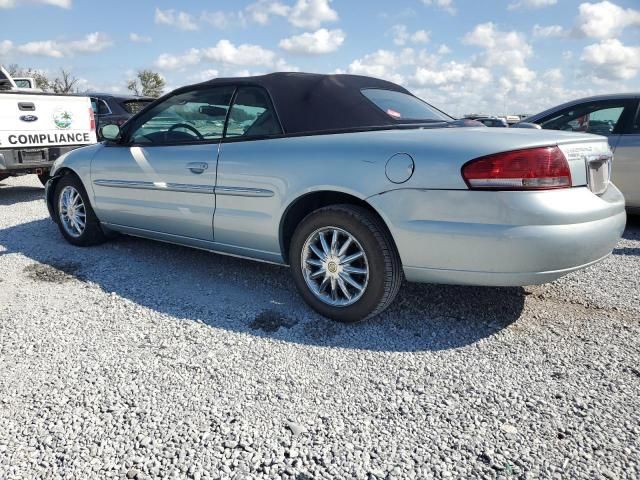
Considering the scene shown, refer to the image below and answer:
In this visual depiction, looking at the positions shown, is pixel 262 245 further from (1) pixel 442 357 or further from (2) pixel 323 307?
(1) pixel 442 357

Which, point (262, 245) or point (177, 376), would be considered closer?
point (177, 376)

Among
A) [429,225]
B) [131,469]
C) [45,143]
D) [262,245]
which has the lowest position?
[131,469]

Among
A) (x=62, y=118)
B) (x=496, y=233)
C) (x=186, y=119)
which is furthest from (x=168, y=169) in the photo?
(x=62, y=118)

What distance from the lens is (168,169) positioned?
3.81m

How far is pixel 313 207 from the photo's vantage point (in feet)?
10.7

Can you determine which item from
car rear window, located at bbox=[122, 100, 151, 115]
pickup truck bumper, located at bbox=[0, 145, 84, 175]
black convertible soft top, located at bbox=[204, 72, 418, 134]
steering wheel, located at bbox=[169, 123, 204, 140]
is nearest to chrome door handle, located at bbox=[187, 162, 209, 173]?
steering wheel, located at bbox=[169, 123, 204, 140]

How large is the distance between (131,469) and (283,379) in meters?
0.82

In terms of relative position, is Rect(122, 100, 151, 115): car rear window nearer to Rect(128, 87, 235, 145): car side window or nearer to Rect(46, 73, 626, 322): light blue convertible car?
Rect(46, 73, 626, 322): light blue convertible car

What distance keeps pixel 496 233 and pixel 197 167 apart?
85.2 inches

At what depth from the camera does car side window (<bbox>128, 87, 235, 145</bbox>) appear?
367 centimetres

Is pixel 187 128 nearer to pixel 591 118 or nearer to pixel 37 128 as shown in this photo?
pixel 37 128

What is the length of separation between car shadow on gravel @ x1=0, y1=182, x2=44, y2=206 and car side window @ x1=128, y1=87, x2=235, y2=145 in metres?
4.27

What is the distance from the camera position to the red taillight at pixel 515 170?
246 cm

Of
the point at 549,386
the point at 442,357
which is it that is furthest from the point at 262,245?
the point at 549,386
